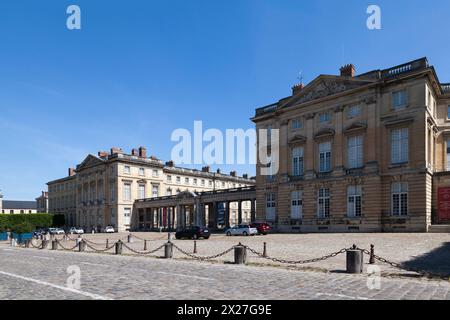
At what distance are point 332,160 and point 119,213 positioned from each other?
4385 centimetres

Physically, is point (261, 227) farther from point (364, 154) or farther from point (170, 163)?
point (170, 163)

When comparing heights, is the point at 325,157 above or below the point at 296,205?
above

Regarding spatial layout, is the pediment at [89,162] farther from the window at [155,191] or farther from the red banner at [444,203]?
the red banner at [444,203]

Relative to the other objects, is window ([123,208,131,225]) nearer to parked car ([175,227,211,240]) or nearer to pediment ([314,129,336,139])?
parked car ([175,227,211,240])

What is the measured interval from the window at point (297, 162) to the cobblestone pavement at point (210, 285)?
97.3 ft

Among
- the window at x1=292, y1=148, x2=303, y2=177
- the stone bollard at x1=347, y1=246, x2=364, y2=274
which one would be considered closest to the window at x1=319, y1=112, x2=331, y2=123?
the window at x1=292, y1=148, x2=303, y2=177

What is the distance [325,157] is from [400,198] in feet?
28.9

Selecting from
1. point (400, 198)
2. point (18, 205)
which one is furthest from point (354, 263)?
point (18, 205)

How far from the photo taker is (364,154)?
121 ft

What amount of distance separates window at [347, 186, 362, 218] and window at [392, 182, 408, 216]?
316cm

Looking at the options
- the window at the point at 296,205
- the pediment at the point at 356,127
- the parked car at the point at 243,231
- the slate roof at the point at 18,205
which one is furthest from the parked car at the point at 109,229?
the slate roof at the point at 18,205

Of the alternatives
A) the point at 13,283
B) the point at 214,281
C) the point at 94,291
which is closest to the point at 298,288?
the point at 214,281

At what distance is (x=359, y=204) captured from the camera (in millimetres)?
36688
